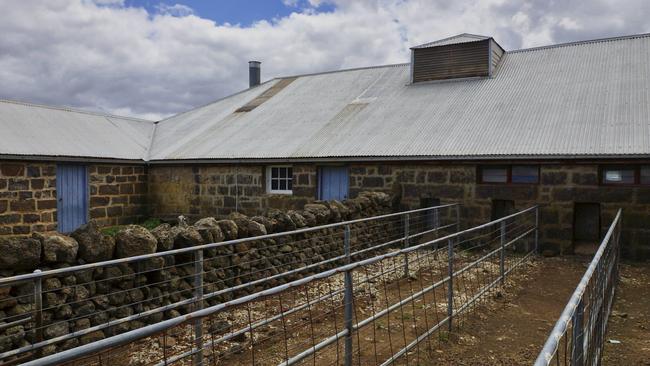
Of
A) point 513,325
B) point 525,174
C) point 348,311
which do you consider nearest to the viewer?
point 348,311

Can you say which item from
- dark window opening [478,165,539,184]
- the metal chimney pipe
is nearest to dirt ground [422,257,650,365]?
dark window opening [478,165,539,184]

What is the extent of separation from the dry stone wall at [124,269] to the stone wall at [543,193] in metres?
4.72

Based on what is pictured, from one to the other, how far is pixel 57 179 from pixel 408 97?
10.9 m

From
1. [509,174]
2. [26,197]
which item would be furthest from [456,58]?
[26,197]

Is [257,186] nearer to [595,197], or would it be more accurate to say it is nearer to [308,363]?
[595,197]

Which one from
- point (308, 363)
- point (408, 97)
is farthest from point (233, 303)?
point (408, 97)

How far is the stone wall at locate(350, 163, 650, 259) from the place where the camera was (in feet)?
35.1

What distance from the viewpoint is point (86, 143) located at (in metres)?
15.9

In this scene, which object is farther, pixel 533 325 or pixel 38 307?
pixel 533 325

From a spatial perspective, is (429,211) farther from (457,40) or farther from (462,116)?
(457,40)

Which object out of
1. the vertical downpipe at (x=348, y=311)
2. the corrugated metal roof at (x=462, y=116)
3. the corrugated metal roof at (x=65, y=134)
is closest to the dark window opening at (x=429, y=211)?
the corrugated metal roof at (x=462, y=116)

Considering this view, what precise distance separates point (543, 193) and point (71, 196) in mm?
12816

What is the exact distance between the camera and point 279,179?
607 inches

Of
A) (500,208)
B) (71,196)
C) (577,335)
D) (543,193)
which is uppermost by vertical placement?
(543,193)
